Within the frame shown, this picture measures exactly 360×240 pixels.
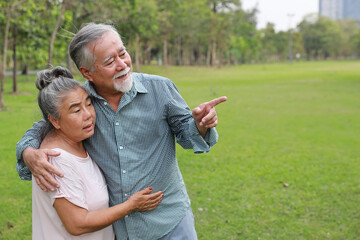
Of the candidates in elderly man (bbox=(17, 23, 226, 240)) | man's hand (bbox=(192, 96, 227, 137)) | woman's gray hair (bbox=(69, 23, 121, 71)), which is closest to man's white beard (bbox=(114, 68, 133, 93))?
elderly man (bbox=(17, 23, 226, 240))

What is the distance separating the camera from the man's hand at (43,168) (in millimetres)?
1850

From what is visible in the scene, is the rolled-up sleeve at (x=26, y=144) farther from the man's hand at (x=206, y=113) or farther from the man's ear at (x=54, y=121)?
the man's hand at (x=206, y=113)

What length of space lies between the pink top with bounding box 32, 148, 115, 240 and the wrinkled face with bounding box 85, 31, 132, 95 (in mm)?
431

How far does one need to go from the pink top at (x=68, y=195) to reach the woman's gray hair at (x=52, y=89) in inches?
8.4

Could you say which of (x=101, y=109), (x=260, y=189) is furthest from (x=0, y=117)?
(x=101, y=109)

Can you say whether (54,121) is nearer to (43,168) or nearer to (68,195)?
(43,168)

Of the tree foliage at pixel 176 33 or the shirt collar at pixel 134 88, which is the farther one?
the tree foliage at pixel 176 33

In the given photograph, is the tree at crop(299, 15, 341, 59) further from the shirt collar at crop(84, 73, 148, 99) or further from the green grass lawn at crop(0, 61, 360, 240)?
the shirt collar at crop(84, 73, 148, 99)

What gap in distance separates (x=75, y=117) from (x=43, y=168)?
302 millimetres

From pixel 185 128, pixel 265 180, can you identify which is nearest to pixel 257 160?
pixel 265 180

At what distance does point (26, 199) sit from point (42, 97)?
3.99 meters

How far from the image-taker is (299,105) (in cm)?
1458

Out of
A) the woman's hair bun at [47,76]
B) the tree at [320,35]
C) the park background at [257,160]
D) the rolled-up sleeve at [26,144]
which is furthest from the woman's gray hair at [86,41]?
the tree at [320,35]

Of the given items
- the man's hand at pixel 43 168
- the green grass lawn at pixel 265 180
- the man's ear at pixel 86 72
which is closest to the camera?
the man's hand at pixel 43 168
